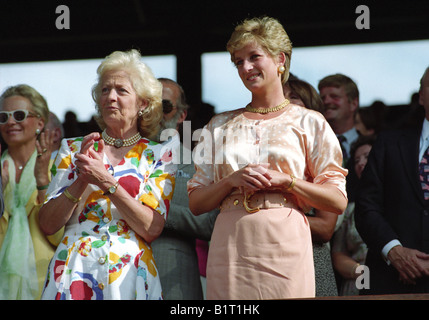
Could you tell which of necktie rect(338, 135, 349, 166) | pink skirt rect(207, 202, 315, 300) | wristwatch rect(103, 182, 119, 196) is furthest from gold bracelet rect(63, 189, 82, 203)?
necktie rect(338, 135, 349, 166)

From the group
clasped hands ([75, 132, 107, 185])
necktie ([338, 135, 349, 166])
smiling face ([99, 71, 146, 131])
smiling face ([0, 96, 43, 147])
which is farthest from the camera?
necktie ([338, 135, 349, 166])

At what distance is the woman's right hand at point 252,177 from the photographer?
3313 millimetres

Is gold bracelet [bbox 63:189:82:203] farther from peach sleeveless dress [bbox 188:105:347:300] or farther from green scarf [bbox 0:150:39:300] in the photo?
green scarf [bbox 0:150:39:300]

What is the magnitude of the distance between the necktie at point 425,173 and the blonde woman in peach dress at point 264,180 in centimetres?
91

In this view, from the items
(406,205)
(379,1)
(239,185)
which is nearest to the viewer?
(239,185)

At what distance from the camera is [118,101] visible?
3.88 m

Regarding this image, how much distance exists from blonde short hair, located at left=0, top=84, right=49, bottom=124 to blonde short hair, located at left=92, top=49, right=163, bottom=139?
96 centimetres

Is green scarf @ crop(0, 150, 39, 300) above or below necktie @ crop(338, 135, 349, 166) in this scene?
below

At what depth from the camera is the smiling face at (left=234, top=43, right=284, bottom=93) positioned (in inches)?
143

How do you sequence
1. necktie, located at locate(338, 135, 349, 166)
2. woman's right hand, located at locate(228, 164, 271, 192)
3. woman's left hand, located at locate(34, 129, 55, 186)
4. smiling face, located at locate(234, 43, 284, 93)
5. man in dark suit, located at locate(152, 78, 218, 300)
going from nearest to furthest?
woman's right hand, located at locate(228, 164, 271, 192), smiling face, located at locate(234, 43, 284, 93), man in dark suit, located at locate(152, 78, 218, 300), woman's left hand, located at locate(34, 129, 55, 186), necktie, located at locate(338, 135, 349, 166)
